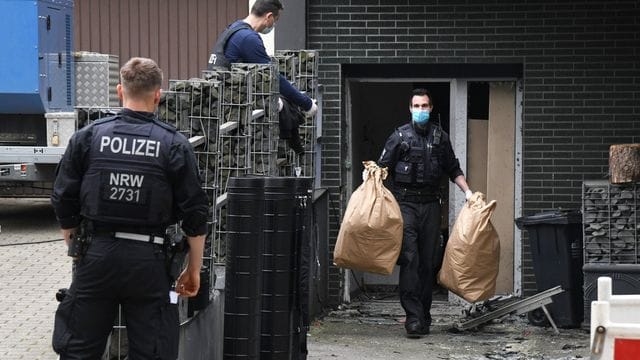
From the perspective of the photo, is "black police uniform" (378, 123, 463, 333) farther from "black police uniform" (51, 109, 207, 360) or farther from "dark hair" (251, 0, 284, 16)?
"black police uniform" (51, 109, 207, 360)

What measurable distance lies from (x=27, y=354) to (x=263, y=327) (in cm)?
187

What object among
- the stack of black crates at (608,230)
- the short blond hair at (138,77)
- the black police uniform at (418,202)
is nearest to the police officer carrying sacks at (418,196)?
the black police uniform at (418,202)

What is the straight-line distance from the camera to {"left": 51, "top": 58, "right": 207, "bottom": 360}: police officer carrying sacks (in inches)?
184

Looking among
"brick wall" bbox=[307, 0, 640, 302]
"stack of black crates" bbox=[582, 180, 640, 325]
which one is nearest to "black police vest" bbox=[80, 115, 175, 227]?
"stack of black crates" bbox=[582, 180, 640, 325]

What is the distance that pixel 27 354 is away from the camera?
6922mm

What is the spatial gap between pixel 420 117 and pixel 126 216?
179 inches

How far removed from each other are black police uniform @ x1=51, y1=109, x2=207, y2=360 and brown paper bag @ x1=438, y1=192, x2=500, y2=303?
415 centimetres

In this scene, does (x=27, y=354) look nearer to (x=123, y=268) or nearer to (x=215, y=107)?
(x=215, y=107)

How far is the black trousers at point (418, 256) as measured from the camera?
8758mm

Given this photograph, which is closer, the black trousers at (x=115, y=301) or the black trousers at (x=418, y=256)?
the black trousers at (x=115, y=301)

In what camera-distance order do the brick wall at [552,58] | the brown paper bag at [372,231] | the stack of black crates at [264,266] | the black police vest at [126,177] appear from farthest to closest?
1. the brick wall at [552,58]
2. the brown paper bag at [372,231]
3. the stack of black crates at [264,266]
4. the black police vest at [126,177]

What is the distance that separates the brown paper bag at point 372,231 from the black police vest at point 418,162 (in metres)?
0.31

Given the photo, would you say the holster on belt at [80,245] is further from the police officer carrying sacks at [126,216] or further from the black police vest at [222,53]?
the black police vest at [222,53]

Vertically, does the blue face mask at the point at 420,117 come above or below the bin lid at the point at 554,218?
above
